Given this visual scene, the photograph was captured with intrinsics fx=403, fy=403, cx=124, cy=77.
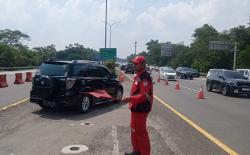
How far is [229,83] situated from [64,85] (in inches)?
531

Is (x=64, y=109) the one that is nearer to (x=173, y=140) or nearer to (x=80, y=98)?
(x=80, y=98)

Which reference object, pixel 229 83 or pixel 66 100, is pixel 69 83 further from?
pixel 229 83

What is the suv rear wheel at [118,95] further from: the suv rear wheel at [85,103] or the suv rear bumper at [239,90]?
the suv rear bumper at [239,90]

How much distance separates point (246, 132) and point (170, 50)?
12019 cm

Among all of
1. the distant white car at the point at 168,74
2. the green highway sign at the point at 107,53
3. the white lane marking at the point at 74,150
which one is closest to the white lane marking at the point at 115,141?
the white lane marking at the point at 74,150

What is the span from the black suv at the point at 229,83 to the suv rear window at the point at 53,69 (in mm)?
13131

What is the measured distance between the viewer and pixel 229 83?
2338 centimetres

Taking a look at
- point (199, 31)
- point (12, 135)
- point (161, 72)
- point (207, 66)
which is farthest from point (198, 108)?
point (199, 31)

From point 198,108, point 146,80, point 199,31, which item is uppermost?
point 199,31

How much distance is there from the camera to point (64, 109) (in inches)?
543

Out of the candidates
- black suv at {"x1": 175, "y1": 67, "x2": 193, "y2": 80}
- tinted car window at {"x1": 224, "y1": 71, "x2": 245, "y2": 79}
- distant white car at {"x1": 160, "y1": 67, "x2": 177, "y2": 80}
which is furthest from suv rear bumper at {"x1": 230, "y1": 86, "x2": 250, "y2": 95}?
black suv at {"x1": 175, "y1": 67, "x2": 193, "y2": 80}

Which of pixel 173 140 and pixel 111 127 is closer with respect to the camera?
pixel 173 140

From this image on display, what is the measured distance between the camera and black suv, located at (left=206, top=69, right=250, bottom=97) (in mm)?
23203

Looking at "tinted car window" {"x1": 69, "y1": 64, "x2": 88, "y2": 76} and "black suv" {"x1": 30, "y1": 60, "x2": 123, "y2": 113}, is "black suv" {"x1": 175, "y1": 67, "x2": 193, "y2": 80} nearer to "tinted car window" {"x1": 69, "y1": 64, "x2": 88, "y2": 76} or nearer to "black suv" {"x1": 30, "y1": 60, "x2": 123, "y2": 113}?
"black suv" {"x1": 30, "y1": 60, "x2": 123, "y2": 113}
